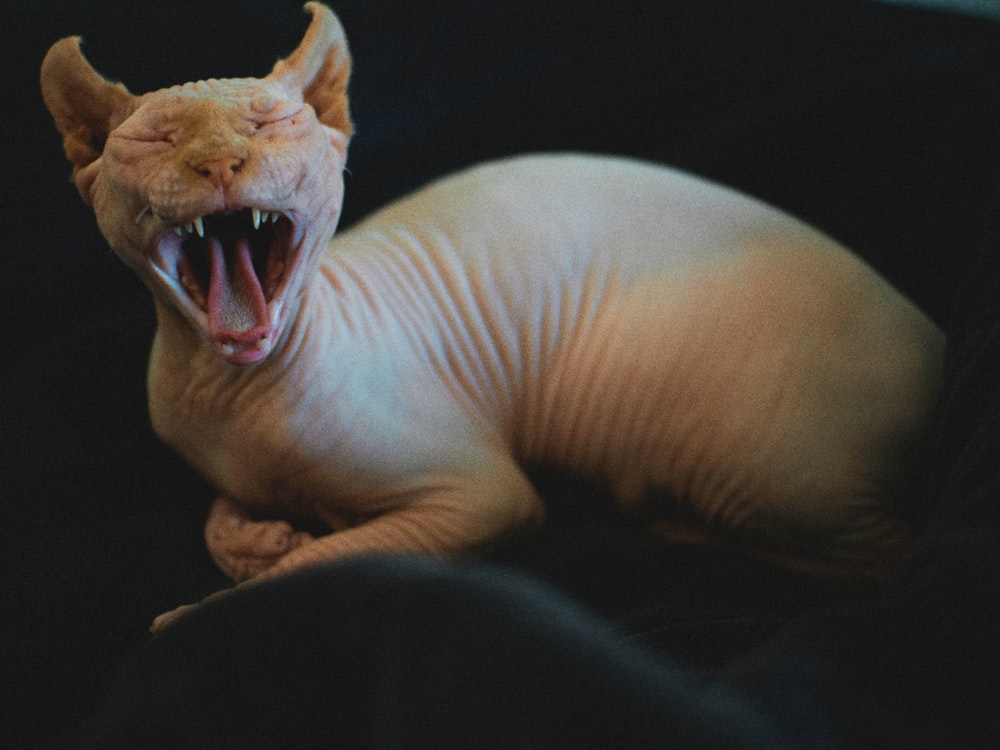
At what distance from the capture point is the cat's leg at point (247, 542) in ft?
3.01

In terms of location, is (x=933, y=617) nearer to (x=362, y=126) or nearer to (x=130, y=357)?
(x=130, y=357)

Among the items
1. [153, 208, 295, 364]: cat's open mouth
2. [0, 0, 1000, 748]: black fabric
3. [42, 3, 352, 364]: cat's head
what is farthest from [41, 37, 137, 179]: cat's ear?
[0, 0, 1000, 748]: black fabric

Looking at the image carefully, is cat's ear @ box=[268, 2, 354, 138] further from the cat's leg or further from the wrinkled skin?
the cat's leg

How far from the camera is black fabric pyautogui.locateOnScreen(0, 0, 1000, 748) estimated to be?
1.96ft

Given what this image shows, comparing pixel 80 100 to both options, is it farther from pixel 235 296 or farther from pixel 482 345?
pixel 482 345

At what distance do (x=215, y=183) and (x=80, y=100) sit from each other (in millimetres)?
182

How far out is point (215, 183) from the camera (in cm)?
71

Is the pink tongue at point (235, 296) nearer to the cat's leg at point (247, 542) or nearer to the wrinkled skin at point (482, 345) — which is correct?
the wrinkled skin at point (482, 345)

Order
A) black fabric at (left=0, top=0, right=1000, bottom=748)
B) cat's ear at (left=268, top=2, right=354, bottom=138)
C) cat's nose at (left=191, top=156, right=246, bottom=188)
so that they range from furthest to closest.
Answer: cat's ear at (left=268, top=2, right=354, bottom=138), cat's nose at (left=191, top=156, right=246, bottom=188), black fabric at (left=0, top=0, right=1000, bottom=748)

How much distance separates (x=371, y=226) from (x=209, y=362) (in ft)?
0.91

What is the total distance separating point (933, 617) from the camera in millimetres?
645

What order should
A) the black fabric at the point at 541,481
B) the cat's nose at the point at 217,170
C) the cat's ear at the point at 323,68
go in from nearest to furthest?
the black fabric at the point at 541,481 → the cat's nose at the point at 217,170 → the cat's ear at the point at 323,68

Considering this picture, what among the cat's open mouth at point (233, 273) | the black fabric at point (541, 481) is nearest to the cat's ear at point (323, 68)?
the cat's open mouth at point (233, 273)

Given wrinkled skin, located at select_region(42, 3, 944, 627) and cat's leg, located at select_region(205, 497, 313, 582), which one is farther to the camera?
cat's leg, located at select_region(205, 497, 313, 582)
